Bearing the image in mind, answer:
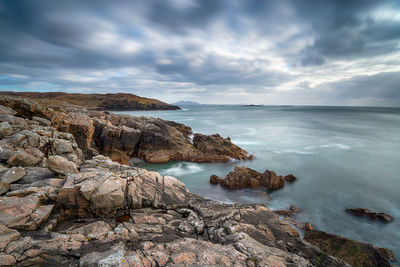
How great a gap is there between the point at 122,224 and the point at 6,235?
3.70 metres

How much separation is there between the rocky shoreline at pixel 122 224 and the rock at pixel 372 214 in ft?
17.4

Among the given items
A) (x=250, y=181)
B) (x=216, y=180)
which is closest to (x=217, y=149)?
(x=216, y=180)

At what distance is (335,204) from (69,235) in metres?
A: 22.2

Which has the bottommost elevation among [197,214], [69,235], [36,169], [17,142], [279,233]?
[279,233]

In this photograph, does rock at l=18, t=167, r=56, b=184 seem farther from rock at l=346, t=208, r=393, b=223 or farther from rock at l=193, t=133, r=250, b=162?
rock at l=346, t=208, r=393, b=223

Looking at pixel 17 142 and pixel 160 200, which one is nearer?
pixel 160 200

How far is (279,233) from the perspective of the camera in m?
10.5

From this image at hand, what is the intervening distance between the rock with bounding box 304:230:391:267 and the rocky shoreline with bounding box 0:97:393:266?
0.06 m

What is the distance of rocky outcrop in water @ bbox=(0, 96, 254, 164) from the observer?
24500 mm

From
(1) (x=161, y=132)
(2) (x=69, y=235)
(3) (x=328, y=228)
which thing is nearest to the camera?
(2) (x=69, y=235)

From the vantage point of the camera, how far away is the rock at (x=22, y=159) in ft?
36.2

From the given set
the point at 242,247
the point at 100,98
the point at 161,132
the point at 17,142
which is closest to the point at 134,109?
the point at 100,98

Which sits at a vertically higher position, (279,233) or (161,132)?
(161,132)

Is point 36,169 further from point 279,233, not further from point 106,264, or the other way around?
point 279,233
